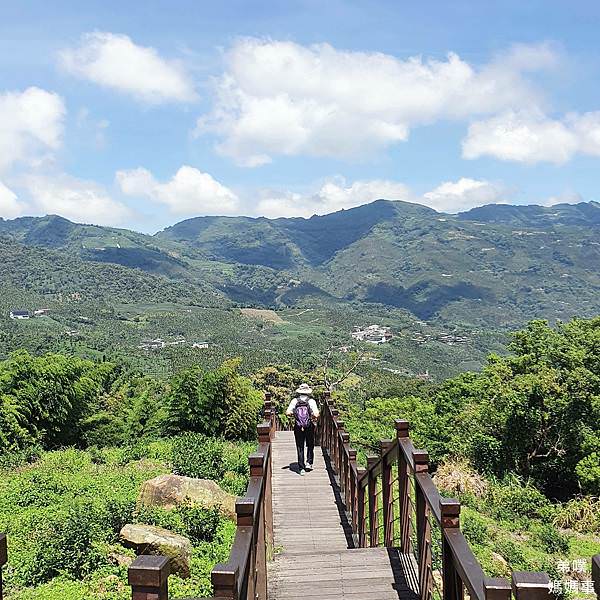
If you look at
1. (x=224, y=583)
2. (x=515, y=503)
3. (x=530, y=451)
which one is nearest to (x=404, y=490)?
(x=224, y=583)

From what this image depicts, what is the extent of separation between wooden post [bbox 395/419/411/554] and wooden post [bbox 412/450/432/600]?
0.54 meters

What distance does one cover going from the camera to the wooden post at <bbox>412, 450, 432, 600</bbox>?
3828 mm

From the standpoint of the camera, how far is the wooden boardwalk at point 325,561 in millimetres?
4523

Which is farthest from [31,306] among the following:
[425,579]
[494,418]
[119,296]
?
[425,579]

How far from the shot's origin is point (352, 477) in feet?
24.3

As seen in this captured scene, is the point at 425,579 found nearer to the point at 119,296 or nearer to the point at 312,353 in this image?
the point at 312,353

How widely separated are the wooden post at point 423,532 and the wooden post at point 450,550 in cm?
71

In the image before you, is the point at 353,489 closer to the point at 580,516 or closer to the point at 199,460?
the point at 199,460

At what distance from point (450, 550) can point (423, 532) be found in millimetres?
914

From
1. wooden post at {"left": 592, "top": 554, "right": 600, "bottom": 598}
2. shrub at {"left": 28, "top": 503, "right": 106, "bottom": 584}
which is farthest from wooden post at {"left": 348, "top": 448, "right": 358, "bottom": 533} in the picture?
wooden post at {"left": 592, "top": 554, "right": 600, "bottom": 598}

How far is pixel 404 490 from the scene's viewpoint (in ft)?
14.9

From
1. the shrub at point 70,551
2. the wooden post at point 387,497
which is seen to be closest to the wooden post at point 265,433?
the wooden post at point 387,497

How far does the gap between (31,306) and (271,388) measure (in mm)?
124504

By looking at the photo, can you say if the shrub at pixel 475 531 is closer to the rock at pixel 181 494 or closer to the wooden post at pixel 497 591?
the rock at pixel 181 494
